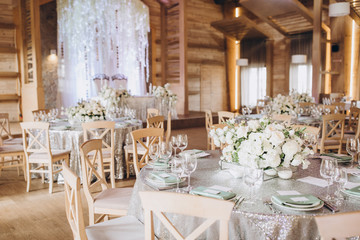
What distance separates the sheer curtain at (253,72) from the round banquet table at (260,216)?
1206 cm

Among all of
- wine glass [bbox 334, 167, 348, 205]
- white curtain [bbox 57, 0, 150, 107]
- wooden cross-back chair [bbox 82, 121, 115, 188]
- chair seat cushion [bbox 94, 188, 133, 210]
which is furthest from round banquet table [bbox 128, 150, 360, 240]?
white curtain [bbox 57, 0, 150, 107]

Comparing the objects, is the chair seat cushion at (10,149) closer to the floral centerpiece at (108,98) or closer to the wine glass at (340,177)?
the floral centerpiece at (108,98)

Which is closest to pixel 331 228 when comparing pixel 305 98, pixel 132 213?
pixel 132 213

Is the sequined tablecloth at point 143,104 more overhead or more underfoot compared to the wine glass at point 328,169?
more overhead

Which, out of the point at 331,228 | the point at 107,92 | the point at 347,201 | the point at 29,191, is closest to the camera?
the point at 331,228

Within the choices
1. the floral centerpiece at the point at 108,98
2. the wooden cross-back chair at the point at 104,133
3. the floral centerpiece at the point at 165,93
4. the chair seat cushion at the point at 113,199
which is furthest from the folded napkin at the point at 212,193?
the floral centerpiece at the point at 165,93

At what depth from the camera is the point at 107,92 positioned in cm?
694

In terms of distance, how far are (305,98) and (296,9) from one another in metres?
3.88

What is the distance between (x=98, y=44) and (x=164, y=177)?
32.3ft

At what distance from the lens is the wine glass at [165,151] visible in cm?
245

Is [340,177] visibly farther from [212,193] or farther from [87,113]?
[87,113]

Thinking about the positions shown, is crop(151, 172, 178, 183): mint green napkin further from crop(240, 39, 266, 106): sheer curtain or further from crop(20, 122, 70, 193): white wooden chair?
crop(240, 39, 266, 106): sheer curtain

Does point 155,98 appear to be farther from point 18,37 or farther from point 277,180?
point 277,180

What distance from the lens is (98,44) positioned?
36.1 feet
